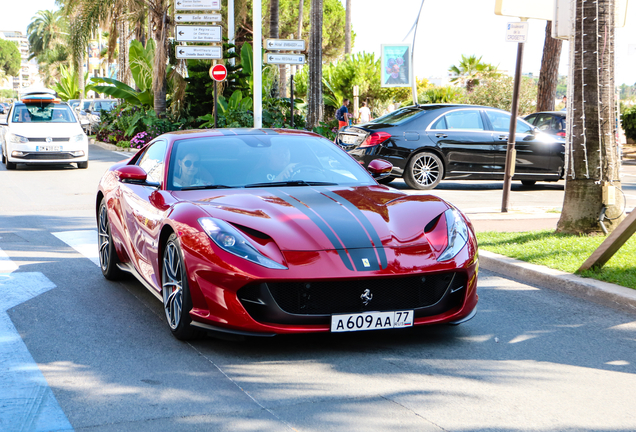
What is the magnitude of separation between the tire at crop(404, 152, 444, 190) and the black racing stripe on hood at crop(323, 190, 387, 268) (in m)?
9.53

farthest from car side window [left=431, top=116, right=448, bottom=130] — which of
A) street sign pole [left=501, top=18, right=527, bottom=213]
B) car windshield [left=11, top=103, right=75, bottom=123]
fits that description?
car windshield [left=11, top=103, right=75, bottom=123]

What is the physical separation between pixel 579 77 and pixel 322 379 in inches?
210

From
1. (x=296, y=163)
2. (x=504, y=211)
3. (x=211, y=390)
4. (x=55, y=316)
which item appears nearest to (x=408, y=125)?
(x=504, y=211)

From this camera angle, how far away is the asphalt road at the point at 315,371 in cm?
364

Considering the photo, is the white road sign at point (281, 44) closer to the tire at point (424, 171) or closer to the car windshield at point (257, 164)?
the tire at point (424, 171)

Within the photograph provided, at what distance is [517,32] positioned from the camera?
10.0 metres

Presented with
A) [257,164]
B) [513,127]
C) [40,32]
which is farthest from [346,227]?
[40,32]

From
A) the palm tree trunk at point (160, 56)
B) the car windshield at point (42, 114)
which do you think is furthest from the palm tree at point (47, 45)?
the car windshield at point (42, 114)

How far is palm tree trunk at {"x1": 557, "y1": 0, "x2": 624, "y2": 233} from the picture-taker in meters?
8.05

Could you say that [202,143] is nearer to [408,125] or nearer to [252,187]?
[252,187]

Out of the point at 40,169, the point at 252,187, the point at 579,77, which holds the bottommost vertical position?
the point at 40,169

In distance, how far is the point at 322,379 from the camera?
4.21 metres

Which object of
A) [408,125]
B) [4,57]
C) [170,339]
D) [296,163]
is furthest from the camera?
[4,57]

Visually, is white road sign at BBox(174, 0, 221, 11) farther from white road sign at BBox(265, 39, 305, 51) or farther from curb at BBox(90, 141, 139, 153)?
curb at BBox(90, 141, 139, 153)
